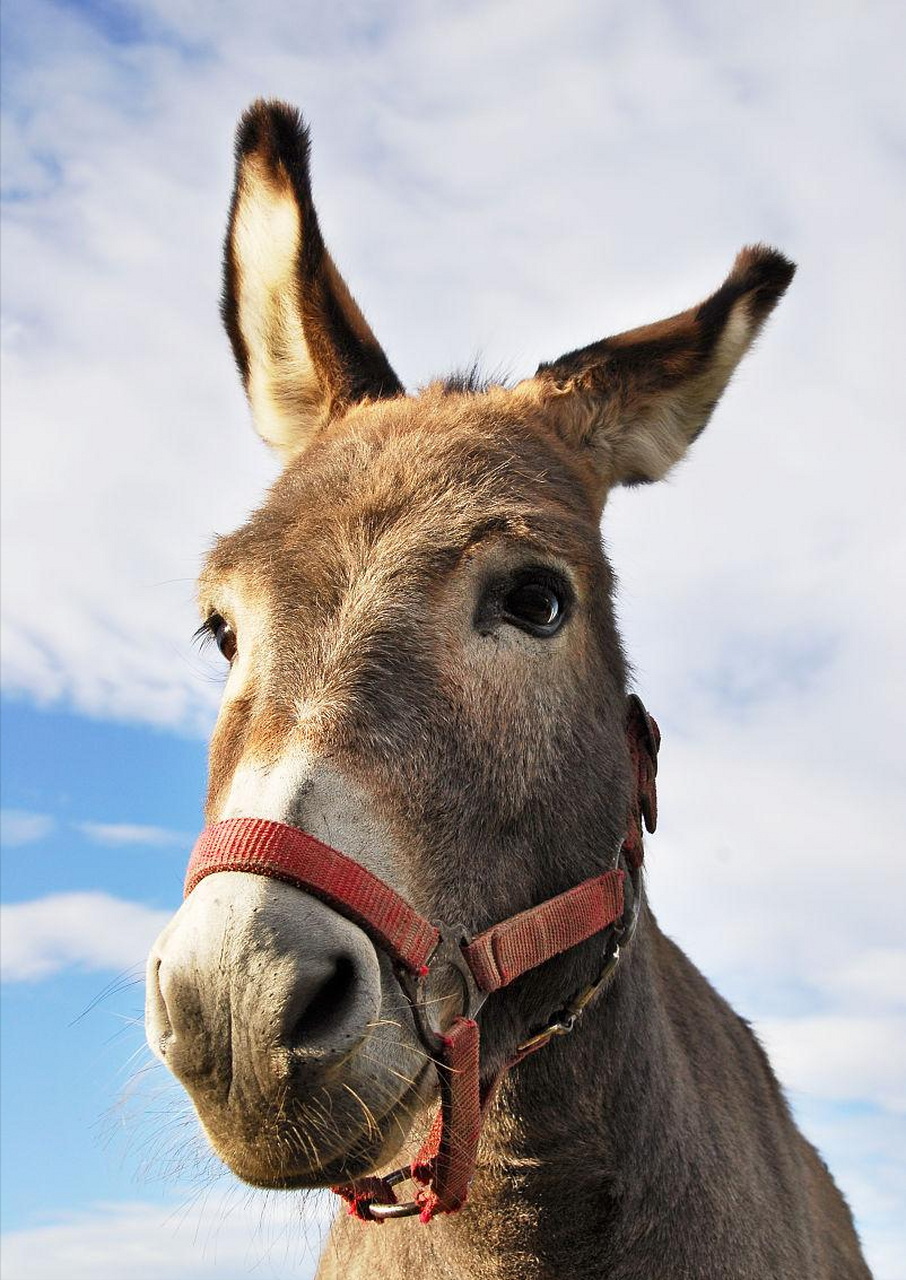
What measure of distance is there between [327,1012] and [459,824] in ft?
2.22

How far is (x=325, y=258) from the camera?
450 centimetres

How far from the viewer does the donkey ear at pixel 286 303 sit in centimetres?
451

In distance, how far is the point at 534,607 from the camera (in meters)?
3.27

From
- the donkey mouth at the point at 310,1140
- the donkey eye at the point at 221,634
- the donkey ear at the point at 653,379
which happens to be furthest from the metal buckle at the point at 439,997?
the donkey ear at the point at 653,379

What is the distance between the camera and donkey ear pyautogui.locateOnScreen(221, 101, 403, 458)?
4512mm

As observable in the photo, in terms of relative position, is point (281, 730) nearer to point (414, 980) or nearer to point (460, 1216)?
point (414, 980)

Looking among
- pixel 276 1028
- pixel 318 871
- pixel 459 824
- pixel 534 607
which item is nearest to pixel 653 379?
pixel 534 607

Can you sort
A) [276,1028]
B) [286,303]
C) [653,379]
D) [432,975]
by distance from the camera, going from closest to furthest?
1. [276,1028]
2. [432,975]
3. [653,379]
4. [286,303]

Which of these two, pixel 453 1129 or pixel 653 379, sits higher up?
Answer: pixel 653 379

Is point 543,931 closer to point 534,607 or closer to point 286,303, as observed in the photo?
point 534,607

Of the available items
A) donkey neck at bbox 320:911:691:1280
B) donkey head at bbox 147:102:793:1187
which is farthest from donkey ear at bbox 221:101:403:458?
donkey neck at bbox 320:911:691:1280

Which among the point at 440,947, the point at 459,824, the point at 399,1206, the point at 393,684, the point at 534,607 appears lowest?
the point at 399,1206

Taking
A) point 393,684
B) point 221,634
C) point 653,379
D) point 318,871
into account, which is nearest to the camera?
point 318,871

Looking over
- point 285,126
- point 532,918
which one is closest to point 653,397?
point 285,126
